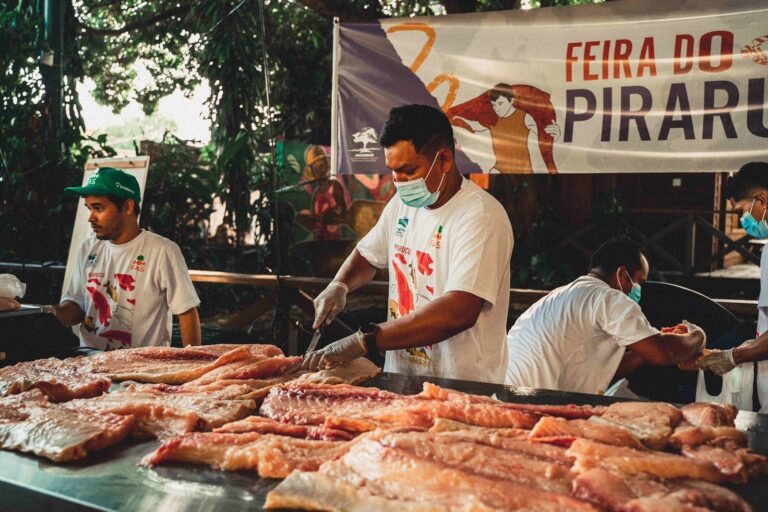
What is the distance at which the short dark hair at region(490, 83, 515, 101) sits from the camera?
5.13m

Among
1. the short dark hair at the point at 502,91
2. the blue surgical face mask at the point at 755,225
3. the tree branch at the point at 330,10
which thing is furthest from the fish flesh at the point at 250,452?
the tree branch at the point at 330,10

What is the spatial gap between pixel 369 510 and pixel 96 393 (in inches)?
64.9

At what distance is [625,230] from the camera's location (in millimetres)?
11656

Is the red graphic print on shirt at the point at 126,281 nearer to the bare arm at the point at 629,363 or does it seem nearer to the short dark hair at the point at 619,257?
the short dark hair at the point at 619,257

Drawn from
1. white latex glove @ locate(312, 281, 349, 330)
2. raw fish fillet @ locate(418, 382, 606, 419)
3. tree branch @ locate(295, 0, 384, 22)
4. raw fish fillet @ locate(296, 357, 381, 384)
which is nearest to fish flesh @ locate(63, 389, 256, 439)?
raw fish fillet @ locate(296, 357, 381, 384)

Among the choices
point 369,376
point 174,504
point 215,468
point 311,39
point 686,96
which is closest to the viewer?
point 174,504

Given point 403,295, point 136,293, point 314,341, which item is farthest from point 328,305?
point 136,293

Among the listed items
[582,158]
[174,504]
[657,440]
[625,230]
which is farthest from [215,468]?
[625,230]

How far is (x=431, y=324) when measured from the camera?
10.3 ft

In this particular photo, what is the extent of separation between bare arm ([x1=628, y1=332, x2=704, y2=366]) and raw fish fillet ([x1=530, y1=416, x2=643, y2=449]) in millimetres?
1709

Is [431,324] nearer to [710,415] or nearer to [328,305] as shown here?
[328,305]

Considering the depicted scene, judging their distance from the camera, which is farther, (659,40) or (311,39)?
(311,39)

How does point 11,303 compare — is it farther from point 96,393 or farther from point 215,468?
point 215,468

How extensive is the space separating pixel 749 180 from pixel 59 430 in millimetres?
3989
